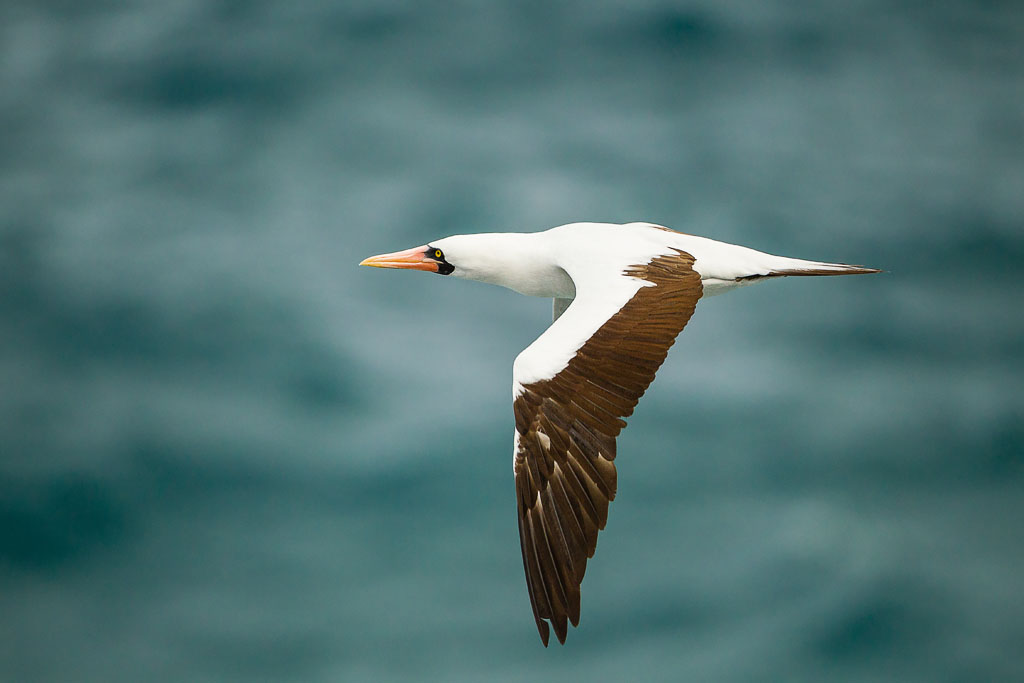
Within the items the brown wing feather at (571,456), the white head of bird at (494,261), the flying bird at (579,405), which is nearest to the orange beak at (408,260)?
the white head of bird at (494,261)

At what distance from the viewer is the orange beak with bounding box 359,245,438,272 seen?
14.2 meters

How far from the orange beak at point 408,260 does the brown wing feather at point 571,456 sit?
3.54 metres

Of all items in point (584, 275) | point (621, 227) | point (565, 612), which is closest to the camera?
point (565, 612)

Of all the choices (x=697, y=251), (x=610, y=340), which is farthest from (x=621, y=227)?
(x=610, y=340)

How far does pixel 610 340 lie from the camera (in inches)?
436

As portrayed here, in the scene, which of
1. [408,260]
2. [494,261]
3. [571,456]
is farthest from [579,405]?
[408,260]

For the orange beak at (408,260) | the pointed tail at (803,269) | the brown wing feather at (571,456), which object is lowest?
the brown wing feather at (571,456)

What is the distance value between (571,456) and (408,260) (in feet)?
14.1

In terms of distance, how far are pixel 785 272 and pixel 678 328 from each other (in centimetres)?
220

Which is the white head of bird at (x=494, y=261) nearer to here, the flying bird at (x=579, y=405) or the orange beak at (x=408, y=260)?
the orange beak at (x=408, y=260)

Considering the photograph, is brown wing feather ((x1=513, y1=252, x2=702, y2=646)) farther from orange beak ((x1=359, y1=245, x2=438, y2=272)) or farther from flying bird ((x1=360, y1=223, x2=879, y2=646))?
orange beak ((x1=359, y1=245, x2=438, y2=272))

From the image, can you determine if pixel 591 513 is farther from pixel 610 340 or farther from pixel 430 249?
pixel 430 249

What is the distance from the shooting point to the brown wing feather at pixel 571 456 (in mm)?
10625

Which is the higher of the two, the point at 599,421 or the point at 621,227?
the point at 621,227
